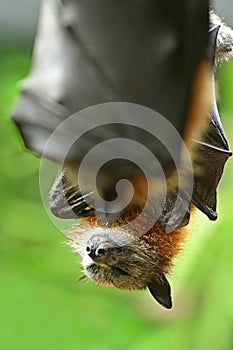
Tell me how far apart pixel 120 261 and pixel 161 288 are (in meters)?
0.14

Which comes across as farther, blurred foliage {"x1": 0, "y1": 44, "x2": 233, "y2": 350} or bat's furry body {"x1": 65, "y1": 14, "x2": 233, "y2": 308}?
blurred foliage {"x1": 0, "y1": 44, "x2": 233, "y2": 350}

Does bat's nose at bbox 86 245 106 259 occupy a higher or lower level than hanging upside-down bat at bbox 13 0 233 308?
lower

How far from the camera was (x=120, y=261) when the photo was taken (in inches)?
57.6

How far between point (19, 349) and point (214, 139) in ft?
5.44

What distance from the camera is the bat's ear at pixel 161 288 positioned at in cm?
154

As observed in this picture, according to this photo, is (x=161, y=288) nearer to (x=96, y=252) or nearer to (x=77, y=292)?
(x=96, y=252)

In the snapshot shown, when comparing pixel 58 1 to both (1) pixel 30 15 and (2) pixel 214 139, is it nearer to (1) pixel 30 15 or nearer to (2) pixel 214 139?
(2) pixel 214 139

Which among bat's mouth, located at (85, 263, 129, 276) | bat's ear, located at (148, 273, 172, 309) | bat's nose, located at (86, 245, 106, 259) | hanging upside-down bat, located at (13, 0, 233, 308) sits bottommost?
bat's ear, located at (148, 273, 172, 309)

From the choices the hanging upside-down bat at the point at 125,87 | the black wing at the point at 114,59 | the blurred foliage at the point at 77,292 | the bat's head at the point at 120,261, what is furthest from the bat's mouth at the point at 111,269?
the blurred foliage at the point at 77,292

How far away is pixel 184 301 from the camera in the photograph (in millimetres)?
2574

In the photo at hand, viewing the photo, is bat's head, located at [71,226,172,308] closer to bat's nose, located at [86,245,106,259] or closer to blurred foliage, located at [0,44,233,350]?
bat's nose, located at [86,245,106,259]

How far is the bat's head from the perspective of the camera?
1438 mm

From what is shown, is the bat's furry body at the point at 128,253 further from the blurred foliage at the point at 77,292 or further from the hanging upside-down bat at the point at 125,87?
the blurred foliage at the point at 77,292

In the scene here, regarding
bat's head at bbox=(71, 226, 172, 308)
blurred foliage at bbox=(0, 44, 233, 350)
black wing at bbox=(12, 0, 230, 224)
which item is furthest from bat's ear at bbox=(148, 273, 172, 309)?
blurred foliage at bbox=(0, 44, 233, 350)
